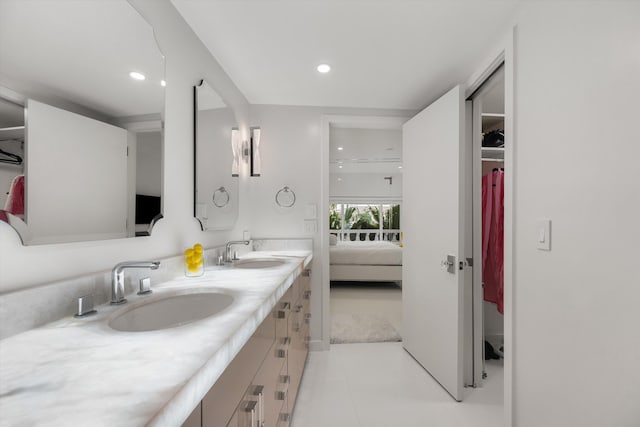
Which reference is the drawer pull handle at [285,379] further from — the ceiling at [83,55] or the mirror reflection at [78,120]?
the ceiling at [83,55]

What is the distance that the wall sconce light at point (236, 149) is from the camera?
7.36 ft

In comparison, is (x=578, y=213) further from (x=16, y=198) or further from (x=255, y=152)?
(x=255, y=152)

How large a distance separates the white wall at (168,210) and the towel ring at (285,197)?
848 millimetres

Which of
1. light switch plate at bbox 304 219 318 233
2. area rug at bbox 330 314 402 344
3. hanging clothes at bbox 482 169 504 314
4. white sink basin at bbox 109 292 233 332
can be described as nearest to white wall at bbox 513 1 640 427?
hanging clothes at bbox 482 169 504 314

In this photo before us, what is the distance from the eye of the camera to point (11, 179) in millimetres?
730

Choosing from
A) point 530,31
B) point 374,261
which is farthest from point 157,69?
point 374,261

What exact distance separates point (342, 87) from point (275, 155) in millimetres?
858

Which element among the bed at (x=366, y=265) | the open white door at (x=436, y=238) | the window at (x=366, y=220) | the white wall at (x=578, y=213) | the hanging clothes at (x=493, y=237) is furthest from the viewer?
the window at (x=366, y=220)

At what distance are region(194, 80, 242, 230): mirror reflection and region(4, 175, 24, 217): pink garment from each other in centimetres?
88

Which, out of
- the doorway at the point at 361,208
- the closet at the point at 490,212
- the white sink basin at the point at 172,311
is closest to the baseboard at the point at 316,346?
the doorway at the point at 361,208

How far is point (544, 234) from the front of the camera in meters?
1.22

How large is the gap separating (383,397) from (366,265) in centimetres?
285

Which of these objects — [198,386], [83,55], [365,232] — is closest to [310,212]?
[83,55]

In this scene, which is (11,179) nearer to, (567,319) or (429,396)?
(567,319)
